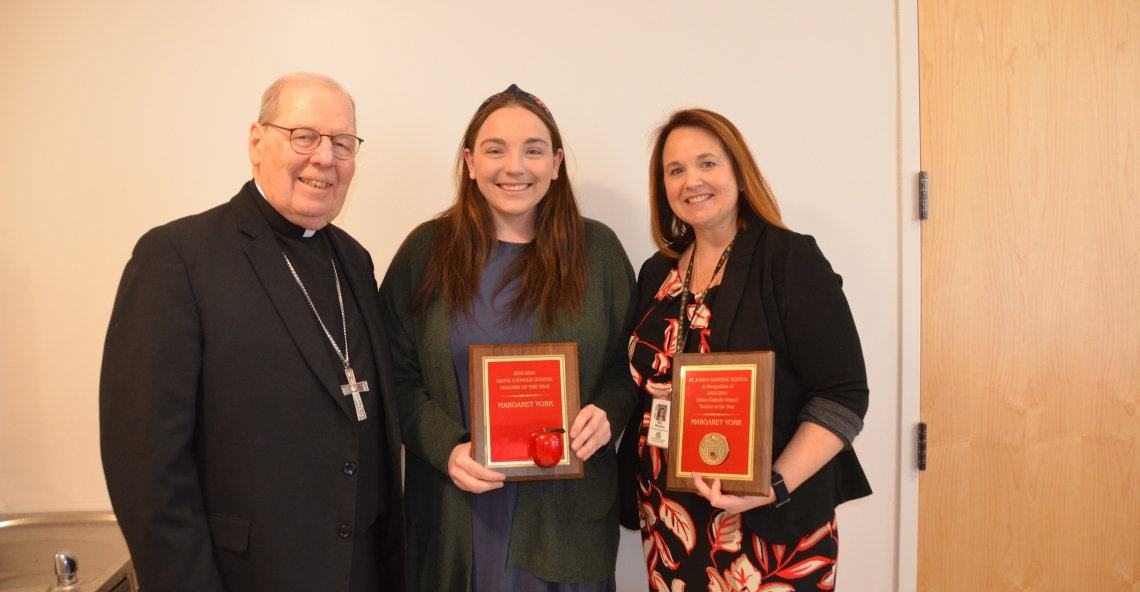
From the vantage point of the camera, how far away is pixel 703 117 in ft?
6.36

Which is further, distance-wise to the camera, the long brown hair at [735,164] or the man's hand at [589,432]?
the long brown hair at [735,164]

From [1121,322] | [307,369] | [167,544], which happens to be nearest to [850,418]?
[307,369]

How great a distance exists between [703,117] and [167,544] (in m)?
1.74

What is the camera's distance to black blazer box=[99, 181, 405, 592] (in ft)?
4.50

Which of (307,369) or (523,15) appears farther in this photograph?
(523,15)

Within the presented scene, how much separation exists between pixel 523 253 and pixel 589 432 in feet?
2.11

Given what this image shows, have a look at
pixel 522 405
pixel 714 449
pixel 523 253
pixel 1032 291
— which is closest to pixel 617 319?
pixel 523 253

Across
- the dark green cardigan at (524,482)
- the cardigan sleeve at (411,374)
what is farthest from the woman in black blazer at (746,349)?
the cardigan sleeve at (411,374)

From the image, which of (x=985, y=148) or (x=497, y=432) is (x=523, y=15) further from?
(x=985, y=148)

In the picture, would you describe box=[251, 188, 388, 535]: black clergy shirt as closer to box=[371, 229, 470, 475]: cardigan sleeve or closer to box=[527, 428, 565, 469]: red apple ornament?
box=[371, 229, 470, 475]: cardigan sleeve

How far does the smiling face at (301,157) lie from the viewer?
5.29ft

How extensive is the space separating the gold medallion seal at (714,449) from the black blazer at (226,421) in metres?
0.88

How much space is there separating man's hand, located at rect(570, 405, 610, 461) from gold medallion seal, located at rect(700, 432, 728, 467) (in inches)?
11.9

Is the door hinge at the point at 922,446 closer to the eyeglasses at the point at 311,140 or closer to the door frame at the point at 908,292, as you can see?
the door frame at the point at 908,292
